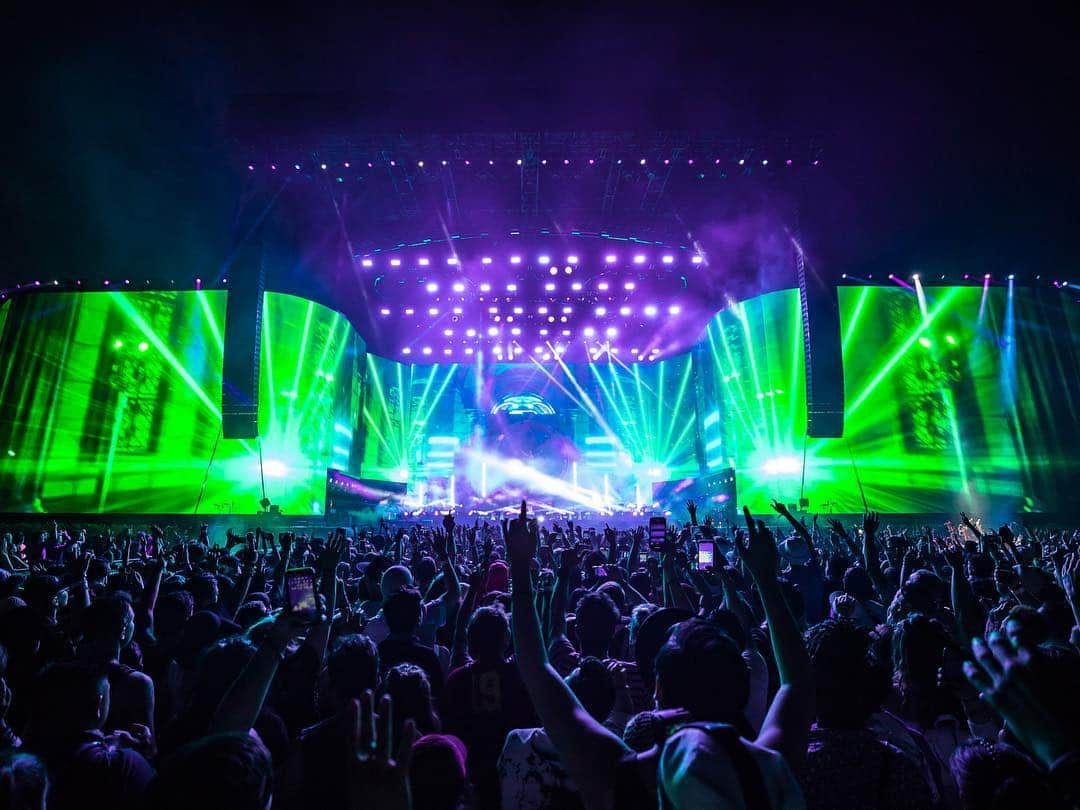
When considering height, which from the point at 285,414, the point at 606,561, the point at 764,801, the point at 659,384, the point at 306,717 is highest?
the point at 659,384

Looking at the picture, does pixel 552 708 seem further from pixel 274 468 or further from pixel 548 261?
pixel 274 468

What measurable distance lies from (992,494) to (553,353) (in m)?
22.2

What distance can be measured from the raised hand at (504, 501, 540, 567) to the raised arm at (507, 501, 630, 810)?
0.43ft

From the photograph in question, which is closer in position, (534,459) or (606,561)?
(606,561)

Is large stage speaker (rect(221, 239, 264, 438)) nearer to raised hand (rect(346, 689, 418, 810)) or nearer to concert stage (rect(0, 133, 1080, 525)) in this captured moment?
concert stage (rect(0, 133, 1080, 525))

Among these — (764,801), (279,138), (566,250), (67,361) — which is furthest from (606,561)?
(67,361)

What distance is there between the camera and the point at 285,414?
25.2 metres

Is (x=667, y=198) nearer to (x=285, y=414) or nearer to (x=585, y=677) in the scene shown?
(x=285, y=414)

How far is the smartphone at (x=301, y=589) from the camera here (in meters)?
2.32

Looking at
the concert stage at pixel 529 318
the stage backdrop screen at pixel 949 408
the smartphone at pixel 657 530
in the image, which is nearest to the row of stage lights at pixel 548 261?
the concert stage at pixel 529 318

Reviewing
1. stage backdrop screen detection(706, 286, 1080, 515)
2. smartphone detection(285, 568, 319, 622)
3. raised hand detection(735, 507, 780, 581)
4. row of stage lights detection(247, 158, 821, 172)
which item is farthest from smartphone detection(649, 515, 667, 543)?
stage backdrop screen detection(706, 286, 1080, 515)

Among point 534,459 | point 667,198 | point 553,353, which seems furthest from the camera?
point 534,459

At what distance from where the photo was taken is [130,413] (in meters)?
23.1

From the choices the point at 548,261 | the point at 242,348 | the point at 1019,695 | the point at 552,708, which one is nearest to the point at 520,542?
the point at 552,708
